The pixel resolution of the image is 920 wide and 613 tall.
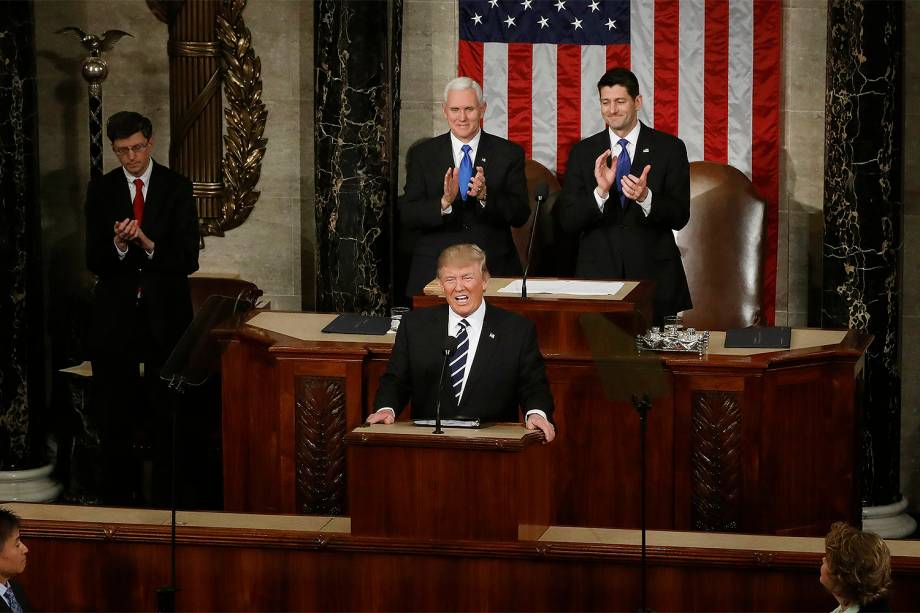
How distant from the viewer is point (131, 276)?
26.6 ft

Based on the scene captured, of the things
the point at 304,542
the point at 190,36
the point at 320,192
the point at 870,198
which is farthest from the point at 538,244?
the point at 304,542

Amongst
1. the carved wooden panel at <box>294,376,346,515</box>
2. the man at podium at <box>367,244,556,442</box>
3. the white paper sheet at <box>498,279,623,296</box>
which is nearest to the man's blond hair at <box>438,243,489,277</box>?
the man at podium at <box>367,244,556,442</box>

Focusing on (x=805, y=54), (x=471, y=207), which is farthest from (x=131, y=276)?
(x=805, y=54)

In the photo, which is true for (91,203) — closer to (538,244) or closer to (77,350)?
(77,350)

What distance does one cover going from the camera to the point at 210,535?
5.71m

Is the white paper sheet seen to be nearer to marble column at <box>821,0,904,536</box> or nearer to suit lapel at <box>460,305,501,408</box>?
suit lapel at <box>460,305,501,408</box>

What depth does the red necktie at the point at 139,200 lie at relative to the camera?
817cm

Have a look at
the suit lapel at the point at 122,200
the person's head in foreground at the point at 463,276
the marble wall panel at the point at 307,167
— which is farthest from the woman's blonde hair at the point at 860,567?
the marble wall panel at the point at 307,167

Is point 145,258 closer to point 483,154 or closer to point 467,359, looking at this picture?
point 483,154

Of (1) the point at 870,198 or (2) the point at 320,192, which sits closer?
(1) the point at 870,198

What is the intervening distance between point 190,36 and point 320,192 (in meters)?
1.53

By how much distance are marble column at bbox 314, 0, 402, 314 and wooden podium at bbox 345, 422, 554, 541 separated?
3.61 meters

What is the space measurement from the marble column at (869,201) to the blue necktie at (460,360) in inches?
121

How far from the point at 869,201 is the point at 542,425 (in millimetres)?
3446
